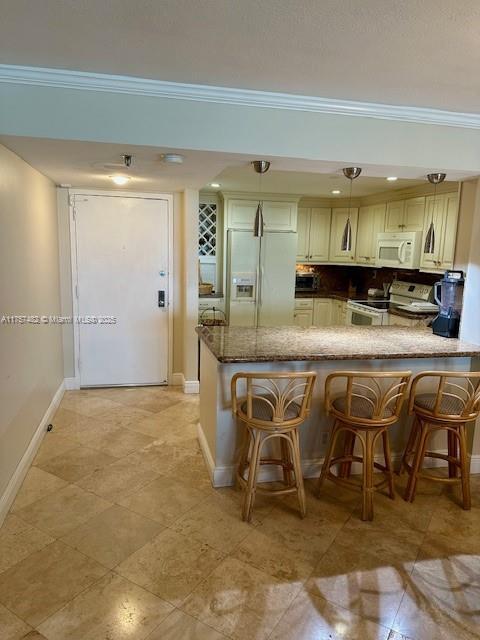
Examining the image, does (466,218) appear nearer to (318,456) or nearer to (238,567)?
(318,456)

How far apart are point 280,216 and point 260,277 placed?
2.86 ft

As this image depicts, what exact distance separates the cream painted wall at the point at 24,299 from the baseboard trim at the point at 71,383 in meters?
0.50

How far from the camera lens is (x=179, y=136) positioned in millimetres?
2312

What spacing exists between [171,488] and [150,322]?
7.01 ft

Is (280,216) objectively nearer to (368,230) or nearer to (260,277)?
(260,277)

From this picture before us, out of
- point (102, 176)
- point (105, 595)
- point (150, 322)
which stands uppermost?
point (102, 176)

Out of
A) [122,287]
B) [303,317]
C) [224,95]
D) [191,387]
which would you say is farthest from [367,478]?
[303,317]

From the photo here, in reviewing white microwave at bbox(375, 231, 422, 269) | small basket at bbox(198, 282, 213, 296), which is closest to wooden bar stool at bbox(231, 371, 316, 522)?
white microwave at bbox(375, 231, 422, 269)

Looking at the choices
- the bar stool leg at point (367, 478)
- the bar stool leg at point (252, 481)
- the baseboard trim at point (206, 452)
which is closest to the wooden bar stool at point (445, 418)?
the bar stool leg at point (367, 478)

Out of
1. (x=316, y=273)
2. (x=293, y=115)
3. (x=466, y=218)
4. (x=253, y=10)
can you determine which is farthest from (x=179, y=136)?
(x=316, y=273)

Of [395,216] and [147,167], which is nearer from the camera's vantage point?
[147,167]

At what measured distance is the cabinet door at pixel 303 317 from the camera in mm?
6148

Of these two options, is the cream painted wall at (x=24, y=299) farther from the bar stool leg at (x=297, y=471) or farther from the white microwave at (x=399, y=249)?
the white microwave at (x=399, y=249)

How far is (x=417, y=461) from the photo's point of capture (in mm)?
2656
